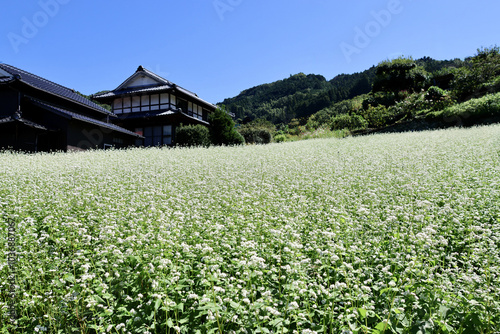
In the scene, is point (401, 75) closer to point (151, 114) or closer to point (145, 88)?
point (151, 114)

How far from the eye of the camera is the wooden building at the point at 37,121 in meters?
19.8

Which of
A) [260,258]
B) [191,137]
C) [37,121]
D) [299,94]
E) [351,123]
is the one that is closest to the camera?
[260,258]

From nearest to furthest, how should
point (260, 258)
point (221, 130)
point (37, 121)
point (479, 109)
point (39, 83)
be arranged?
point (260, 258) → point (37, 121) → point (39, 83) → point (479, 109) → point (221, 130)

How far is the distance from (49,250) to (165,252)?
6.92 ft

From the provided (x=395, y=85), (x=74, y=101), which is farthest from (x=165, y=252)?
(x=395, y=85)

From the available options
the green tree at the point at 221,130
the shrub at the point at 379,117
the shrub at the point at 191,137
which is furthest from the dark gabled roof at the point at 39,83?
the shrub at the point at 379,117

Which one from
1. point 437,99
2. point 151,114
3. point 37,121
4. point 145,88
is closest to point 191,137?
point 151,114

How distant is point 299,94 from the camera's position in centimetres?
9081

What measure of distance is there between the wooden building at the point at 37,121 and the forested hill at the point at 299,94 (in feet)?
103

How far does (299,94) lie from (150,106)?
67.9 meters

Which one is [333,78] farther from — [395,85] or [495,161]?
[495,161]

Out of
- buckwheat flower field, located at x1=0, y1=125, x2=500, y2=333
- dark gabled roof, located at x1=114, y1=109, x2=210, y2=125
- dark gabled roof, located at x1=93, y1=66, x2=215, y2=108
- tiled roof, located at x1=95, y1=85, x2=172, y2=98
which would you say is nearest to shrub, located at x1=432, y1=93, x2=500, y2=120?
buckwheat flower field, located at x1=0, y1=125, x2=500, y2=333

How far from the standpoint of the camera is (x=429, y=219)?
4184 millimetres

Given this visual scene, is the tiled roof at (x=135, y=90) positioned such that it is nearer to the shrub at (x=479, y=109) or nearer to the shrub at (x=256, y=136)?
the shrub at (x=256, y=136)
